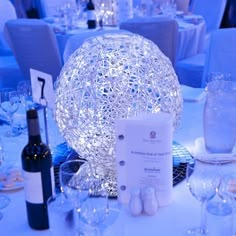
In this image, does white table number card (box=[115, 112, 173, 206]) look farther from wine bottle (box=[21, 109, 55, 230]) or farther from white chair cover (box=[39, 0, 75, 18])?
white chair cover (box=[39, 0, 75, 18])

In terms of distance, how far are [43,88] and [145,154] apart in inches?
14.8

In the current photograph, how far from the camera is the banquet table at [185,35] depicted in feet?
10.4

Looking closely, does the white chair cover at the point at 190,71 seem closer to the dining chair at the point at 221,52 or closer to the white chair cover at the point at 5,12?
the dining chair at the point at 221,52

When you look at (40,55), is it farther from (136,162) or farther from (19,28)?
(136,162)

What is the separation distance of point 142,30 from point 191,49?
910mm

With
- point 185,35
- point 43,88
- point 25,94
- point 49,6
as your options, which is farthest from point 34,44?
point 49,6

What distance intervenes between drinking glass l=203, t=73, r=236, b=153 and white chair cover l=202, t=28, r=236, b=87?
1.00m

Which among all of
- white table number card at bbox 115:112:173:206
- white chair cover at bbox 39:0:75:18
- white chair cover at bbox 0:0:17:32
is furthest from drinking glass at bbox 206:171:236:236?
white chair cover at bbox 39:0:75:18

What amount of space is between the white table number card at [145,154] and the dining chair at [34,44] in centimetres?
206

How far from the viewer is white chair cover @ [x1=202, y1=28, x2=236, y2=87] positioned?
81.0 inches

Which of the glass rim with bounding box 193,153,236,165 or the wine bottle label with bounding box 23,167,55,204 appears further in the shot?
the glass rim with bounding box 193,153,236,165

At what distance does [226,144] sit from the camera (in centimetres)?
110

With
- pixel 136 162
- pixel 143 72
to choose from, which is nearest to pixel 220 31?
pixel 143 72

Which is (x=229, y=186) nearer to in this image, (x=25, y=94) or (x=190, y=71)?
(x=25, y=94)
